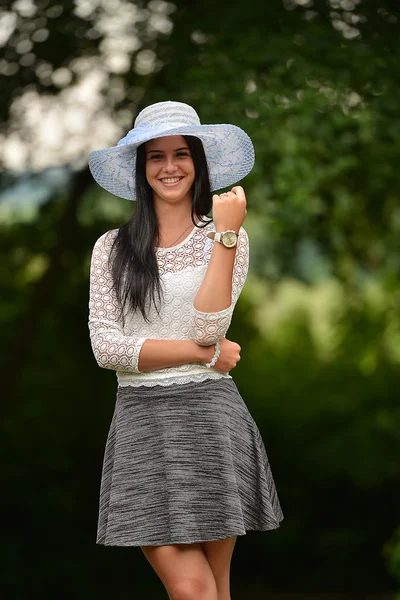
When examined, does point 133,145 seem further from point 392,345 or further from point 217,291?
point 392,345

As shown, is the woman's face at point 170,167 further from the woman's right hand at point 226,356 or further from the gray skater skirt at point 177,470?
the gray skater skirt at point 177,470

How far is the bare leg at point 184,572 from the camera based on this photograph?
229 centimetres

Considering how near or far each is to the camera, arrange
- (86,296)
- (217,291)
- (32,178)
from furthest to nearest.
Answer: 1. (86,296)
2. (32,178)
3. (217,291)

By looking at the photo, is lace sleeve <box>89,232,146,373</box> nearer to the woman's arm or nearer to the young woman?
the young woman

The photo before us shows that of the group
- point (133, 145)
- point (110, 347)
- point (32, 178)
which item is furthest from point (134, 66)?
point (110, 347)

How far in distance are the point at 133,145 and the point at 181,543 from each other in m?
1.04

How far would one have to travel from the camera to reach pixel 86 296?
23.5 ft

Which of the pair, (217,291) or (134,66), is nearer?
(217,291)

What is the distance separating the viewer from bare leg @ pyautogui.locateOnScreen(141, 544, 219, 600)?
2.29 metres

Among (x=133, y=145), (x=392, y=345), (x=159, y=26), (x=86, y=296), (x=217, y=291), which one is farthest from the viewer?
(x=392, y=345)

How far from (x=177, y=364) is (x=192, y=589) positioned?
21.4 inches

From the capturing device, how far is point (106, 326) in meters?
2.39

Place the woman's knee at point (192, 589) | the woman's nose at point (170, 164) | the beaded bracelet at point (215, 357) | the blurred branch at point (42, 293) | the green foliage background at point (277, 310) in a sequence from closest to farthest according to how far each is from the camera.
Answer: the woman's knee at point (192, 589)
the beaded bracelet at point (215, 357)
the woman's nose at point (170, 164)
the green foliage background at point (277, 310)
the blurred branch at point (42, 293)

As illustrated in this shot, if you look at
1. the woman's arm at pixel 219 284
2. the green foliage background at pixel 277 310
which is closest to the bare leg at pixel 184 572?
the woman's arm at pixel 219 284
